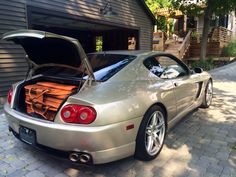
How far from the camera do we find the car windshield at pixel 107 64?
297 centimetres

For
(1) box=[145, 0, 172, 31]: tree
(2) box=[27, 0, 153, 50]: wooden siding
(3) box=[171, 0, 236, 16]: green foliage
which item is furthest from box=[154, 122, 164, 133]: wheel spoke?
(1) box=[145, 0, 172, 31]: tree

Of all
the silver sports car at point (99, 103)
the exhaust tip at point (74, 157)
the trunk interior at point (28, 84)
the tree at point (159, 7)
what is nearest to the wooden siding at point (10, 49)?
the silver sports car at point (99, 103)

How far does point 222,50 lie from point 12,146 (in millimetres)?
16818

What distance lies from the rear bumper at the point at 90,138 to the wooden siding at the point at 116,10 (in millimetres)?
4894

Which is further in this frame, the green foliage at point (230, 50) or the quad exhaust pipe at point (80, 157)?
the green foliage at point (230, 50)

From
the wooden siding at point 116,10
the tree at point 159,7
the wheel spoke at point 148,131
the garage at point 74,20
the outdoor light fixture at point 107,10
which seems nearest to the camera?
the wheel spoke at point 148,131

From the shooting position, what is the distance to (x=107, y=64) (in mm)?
3238

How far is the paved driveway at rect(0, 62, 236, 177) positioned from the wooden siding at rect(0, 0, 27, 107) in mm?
2072

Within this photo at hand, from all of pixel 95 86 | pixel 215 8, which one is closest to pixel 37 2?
pixel 95 86

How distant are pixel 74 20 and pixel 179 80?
536 cm

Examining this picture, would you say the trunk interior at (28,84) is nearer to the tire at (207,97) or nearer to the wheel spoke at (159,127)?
the wheel spoke at (159,127)

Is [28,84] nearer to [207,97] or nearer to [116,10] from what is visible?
[207,97]

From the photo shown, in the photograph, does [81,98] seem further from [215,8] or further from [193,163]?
[215,8]

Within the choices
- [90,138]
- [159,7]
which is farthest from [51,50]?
[159,7]
